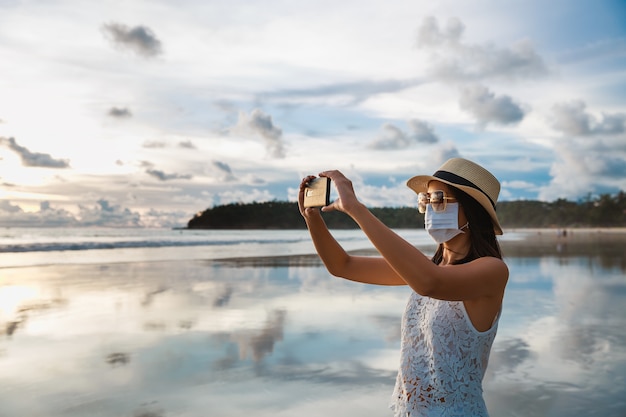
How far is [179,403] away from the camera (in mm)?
4629

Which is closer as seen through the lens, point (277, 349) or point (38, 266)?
point (277, 349)

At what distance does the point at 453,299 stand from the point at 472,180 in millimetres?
391

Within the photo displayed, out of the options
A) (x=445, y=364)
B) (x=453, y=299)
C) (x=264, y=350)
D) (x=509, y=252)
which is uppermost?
(x=453, y=299)

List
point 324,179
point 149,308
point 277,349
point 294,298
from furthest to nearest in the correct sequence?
point 294,298
point 149,308
point 277,349
point 324,179

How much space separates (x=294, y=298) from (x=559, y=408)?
19.0 ft

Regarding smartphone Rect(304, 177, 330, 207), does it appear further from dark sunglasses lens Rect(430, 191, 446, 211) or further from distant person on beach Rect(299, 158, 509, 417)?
dark sunglasses lens Rect(430, 191, 446, 211)

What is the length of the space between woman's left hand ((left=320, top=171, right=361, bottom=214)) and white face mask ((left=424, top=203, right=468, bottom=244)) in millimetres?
314

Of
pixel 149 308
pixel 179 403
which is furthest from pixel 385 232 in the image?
pixel 149 308

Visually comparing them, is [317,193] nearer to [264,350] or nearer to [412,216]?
[264,350]

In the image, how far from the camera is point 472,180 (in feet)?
6.19

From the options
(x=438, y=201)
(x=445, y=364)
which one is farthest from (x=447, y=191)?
(x=445, y=364)

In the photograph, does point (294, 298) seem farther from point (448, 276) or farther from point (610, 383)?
point (448, 276)

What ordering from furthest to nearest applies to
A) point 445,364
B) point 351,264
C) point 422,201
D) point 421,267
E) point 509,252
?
point 509,252 → point 351,264 → point 422,201 → point 445,364 → point 421,267

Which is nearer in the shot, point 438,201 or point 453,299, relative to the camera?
point 453,299
